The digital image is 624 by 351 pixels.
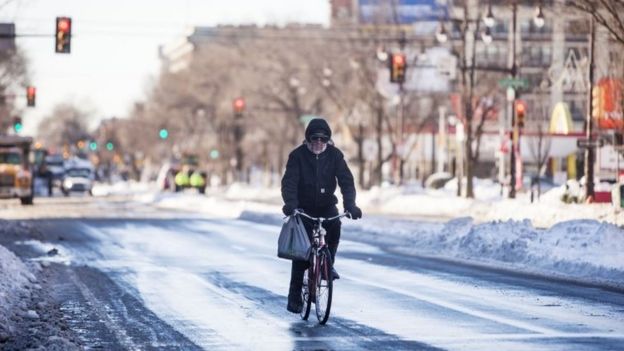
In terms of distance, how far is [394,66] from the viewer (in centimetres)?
5556

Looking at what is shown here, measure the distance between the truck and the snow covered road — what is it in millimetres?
39279

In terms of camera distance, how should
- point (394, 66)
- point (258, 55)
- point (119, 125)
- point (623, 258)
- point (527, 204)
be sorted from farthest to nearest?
point (119, 125), point (258, 55), point (394, 66), point (527, 204), point (623, 258)

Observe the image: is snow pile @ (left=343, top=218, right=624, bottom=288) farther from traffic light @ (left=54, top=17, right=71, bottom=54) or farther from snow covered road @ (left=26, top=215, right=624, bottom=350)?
traffic light @ (left=54, top=17, right=71, bottom=54)

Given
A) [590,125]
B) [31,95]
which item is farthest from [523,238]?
[31,95]

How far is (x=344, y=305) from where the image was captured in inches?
682

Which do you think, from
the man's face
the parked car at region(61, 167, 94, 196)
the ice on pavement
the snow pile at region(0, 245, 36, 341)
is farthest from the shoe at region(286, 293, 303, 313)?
the parked car at region(61, 167, 94, 196)

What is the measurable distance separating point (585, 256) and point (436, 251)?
579 centimetres

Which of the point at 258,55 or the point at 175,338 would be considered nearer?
the point at 175,338

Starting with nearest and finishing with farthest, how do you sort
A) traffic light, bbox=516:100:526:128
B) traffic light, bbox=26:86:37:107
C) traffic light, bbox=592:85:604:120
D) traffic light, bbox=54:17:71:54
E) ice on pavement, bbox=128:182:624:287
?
ice on pavement, bbox=128:182:624:287 < traffic light, bbox=54:17:71:54 < traffic light, bbox=592:85:604:120 < traffic light, bbox=516:100:526:128 < traffic light, bbox=26:86:37:107

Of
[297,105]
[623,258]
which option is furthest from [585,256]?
[297,105]

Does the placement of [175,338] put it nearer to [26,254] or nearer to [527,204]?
[26,254]

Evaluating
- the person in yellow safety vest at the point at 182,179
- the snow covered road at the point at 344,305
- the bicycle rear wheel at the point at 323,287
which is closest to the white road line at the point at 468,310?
the snow covered road at the point at 344,305

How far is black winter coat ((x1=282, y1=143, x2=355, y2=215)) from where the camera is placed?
15.0 metres

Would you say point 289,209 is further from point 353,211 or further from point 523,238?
point 523,238
